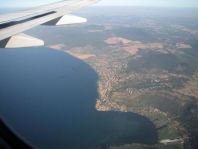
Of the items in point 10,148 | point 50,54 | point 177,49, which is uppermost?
point 10,148

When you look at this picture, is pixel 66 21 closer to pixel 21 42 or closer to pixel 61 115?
pixel 21 42

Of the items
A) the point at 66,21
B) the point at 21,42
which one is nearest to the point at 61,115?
the point at 66,21

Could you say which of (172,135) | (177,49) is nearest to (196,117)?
(172,135)

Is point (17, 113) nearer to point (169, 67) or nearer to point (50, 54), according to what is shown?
point (50, 54)

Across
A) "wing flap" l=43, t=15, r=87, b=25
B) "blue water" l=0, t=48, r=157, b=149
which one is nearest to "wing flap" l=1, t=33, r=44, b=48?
"wing flap" l=43, t=15, r=87, b=25

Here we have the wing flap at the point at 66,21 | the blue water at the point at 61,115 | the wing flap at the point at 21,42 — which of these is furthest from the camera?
the blue water at the point at 61,115

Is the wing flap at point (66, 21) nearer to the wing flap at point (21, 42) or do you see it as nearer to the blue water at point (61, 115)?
the wing flap at point (21, 42)

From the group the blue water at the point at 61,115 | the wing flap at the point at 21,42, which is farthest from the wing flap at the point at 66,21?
the blue water at the point at 61,115

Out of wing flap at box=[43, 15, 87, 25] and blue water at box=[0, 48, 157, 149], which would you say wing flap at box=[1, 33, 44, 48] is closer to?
wing flap at box=[43, 15, 87, 25]
